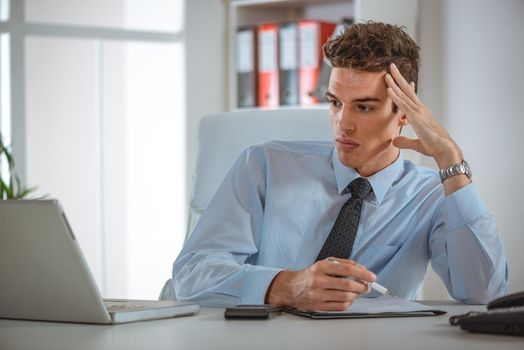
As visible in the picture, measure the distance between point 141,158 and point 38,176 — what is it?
0.52 meters

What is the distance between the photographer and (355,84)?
184 centimetres

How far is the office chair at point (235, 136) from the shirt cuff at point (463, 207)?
0.49m

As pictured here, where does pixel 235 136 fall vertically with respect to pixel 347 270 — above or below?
above

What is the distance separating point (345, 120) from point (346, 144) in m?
0.05

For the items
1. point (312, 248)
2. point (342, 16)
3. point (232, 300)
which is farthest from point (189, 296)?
point (342, 16)

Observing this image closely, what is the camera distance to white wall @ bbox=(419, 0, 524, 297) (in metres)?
3.20

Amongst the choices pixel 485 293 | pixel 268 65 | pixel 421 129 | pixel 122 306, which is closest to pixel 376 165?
pixel 421 129

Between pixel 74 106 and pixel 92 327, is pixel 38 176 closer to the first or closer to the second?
pixel 74 106

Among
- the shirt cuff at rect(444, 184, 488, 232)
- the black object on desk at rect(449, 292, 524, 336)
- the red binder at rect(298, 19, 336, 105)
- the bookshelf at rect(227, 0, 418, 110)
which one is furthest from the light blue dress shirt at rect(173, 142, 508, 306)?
the bookshelf at rect(227, 0, 418, 110)

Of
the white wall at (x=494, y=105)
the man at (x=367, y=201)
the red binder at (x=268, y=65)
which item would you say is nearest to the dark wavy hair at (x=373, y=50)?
the man at (x=367, y=201)

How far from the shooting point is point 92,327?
1.26m

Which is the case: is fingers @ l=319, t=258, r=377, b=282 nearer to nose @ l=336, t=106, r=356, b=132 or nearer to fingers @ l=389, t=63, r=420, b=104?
nose @ l=336, t=106, r=356, b=132

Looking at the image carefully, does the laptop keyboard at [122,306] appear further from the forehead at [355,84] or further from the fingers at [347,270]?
the forehead at [355,84]

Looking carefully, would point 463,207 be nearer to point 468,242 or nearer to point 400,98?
point 468,242
